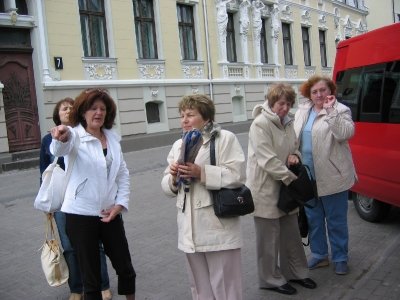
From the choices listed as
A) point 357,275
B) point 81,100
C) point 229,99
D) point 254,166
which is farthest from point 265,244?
point 229,99

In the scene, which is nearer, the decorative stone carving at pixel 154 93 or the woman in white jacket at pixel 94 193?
the woman in white jacket at pixel 94 193

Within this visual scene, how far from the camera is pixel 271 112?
3.71 meters

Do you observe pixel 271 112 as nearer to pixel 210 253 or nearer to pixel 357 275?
pixel 210 253

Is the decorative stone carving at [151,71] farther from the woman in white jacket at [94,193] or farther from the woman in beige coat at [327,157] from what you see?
the woman in white jacket at [94,193]

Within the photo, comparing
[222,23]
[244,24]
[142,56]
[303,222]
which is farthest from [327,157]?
[244,24]

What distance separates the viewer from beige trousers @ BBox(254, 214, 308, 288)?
3.80 metres

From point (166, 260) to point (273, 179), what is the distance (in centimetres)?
185

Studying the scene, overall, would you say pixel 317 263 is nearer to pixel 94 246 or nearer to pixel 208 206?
pixel 208 206

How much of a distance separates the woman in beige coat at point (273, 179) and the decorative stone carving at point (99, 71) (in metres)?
10.8

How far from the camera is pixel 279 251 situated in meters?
4.03

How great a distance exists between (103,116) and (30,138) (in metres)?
10.4

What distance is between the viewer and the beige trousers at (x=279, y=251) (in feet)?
12.5

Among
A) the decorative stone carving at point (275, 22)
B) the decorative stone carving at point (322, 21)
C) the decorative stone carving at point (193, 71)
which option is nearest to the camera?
the decorative stone carving at point (193, 71)

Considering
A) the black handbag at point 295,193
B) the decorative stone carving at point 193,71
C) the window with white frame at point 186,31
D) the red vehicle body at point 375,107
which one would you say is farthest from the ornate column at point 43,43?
the black handbag at point 295,193
